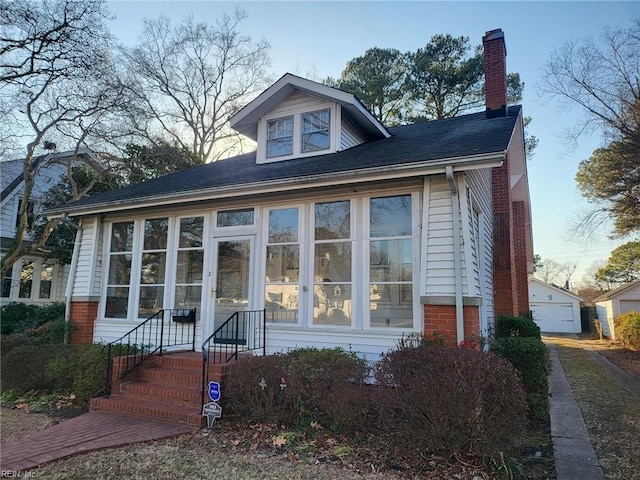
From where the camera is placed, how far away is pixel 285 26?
10461mm

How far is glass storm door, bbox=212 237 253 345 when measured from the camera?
7.78m

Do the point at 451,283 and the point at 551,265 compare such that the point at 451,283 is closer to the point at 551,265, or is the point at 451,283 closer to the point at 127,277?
the point at 127,277

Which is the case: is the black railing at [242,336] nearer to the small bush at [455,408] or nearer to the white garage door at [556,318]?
the small bush at [455,408]

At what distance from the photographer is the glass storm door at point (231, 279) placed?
7.78 meters

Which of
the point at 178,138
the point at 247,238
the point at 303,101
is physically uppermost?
the point at 178,138

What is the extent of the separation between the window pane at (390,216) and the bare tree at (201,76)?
20474mm

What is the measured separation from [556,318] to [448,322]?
28.3 m

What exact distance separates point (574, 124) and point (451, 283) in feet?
50.8

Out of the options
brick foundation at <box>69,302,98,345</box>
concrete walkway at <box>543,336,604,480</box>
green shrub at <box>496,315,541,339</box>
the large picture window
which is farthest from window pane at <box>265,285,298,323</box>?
green shrub at <box>496,315,541,339</box>

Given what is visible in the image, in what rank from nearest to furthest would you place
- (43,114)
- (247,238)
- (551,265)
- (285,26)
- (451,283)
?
(451,283) < (247,238) < (285,26) < (43,114) < (551,265)

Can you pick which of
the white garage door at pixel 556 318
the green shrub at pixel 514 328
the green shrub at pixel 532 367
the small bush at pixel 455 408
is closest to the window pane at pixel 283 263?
the small bush at pixel 455 408

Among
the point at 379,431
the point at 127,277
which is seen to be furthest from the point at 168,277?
the point at 379,431

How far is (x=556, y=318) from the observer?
2942 centimetres

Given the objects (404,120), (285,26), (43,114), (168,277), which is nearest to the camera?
(168,277)
